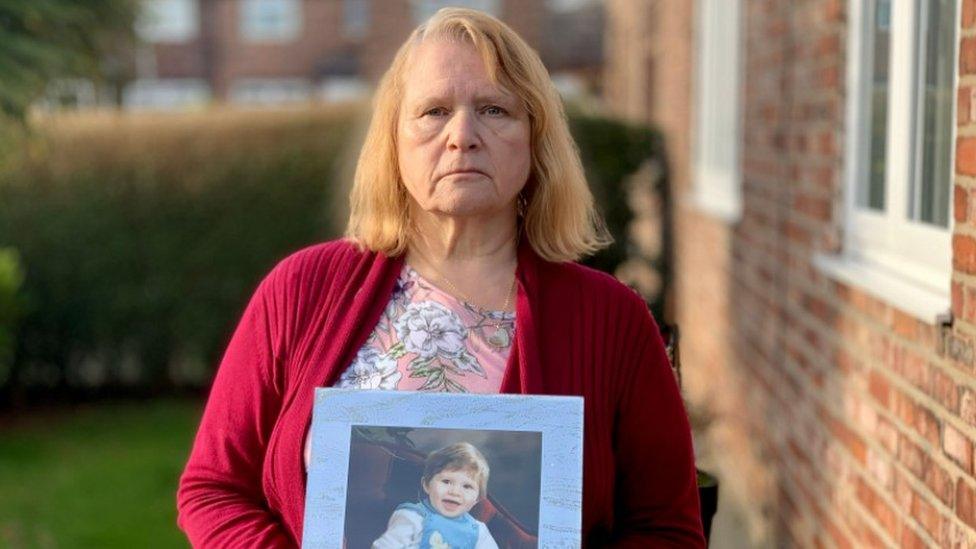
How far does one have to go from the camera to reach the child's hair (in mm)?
2074

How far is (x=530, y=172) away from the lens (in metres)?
2.46

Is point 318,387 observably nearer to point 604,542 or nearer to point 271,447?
point 271,447

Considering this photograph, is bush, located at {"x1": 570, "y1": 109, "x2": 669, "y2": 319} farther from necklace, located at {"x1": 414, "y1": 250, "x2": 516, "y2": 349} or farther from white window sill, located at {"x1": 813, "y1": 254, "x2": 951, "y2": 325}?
necklace, located at {"x1": 414, "y1": 250, "x2": 516, "y2": 349}

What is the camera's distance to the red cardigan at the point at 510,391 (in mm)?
2275

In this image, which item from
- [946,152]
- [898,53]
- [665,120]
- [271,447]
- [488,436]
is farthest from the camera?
[665,120]

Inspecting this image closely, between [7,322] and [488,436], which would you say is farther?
[7,322]

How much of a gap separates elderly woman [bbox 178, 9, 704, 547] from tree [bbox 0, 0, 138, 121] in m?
4.96

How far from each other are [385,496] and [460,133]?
596 mm

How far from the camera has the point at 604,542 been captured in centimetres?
233

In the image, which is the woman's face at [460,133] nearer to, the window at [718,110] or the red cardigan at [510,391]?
the red cardigan at [510,391]

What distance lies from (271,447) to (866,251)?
2.43 metres

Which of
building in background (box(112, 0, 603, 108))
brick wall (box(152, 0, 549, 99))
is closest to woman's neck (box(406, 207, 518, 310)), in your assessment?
building in background (box(112, 0, 603, 108))

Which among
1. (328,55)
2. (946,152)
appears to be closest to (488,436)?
(946,152)

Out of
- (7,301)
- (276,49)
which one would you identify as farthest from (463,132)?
(276,49)
